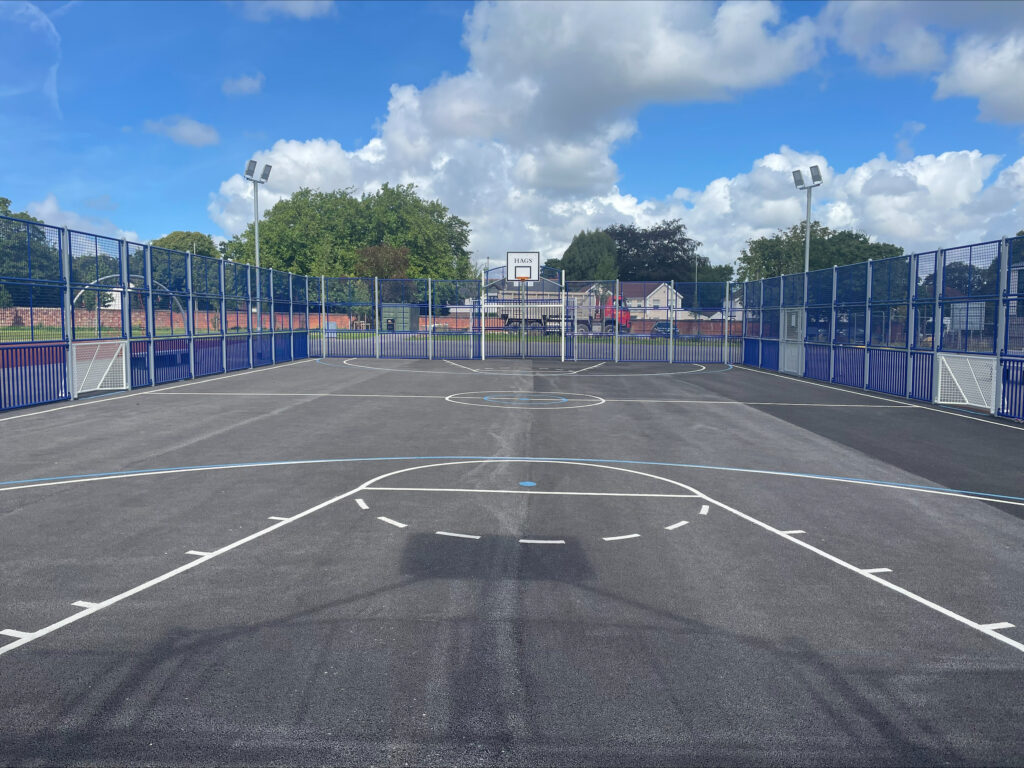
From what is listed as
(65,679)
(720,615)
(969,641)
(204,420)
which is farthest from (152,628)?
(204,420)

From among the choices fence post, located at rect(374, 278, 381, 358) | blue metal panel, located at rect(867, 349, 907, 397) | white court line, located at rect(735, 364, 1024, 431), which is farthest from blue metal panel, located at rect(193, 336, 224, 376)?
blue metal panel, located at rect(867, 349, 907, 397)

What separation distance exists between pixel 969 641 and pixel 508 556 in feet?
12.6

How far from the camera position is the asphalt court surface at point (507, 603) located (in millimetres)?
4344

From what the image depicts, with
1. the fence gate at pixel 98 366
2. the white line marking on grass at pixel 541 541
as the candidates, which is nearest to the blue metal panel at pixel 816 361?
the white line marking on grass at pixel 541 541

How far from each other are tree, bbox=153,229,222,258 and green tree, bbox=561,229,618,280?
188ft

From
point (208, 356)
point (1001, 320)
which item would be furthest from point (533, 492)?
point (208, 356)

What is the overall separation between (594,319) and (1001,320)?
26.4 meters

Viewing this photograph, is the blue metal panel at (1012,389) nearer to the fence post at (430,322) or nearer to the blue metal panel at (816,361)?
the blue metal panel at (816,361)

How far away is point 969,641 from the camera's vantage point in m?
5.62

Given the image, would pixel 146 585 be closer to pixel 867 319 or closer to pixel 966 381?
pixel 966 381

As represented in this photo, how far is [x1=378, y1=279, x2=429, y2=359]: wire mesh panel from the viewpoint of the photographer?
40.9m

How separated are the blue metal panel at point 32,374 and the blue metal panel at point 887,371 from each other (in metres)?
22.5

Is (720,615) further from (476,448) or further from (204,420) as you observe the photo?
(204,420)

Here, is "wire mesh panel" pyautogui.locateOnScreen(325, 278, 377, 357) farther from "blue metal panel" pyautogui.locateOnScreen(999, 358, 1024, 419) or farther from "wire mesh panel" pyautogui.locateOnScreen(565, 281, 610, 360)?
"blue metal panel" pyautogui.locateOnScreen(999, 358, 1024, 419)
